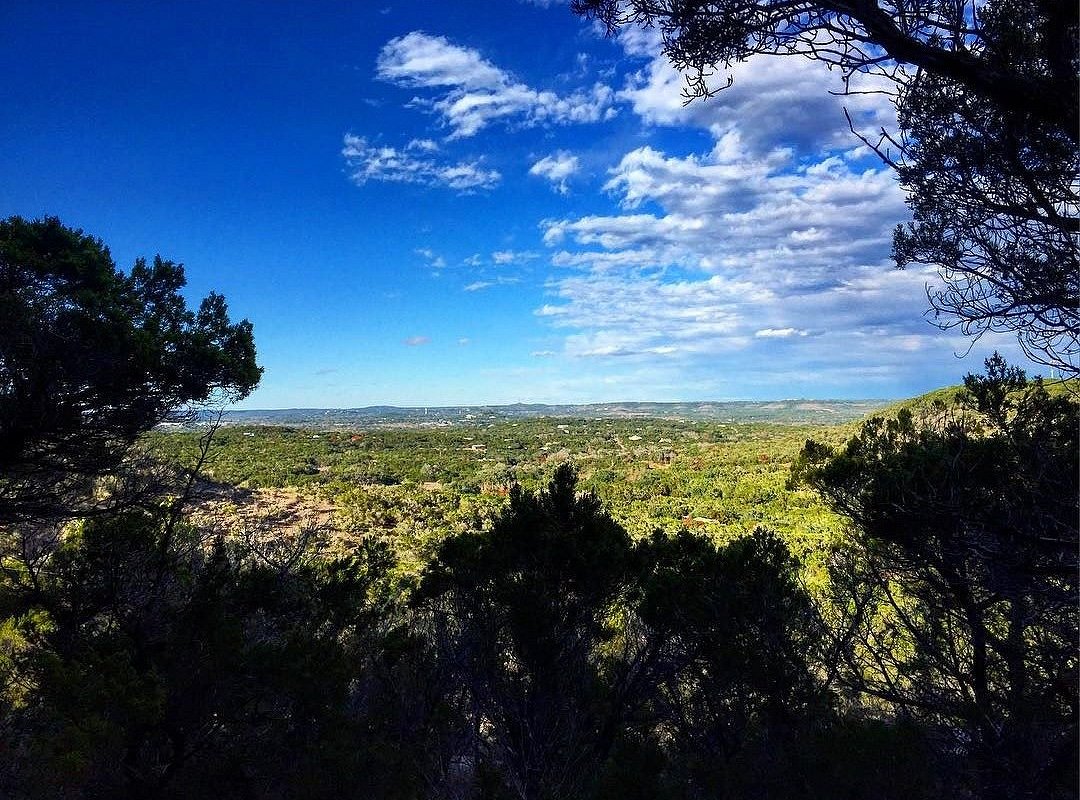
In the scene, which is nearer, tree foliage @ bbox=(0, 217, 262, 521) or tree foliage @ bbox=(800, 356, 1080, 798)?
tree foliage @ bbox=(800, 356, 1080, 798)

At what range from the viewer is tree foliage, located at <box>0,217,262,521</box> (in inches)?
227

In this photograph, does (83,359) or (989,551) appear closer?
(989,551)

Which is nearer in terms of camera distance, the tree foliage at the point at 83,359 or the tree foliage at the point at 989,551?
the tree foliage at the point at 989,551

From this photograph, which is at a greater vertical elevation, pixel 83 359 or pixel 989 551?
pixel 83 359

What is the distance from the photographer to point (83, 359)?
19.0 ft

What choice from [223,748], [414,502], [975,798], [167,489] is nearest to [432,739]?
[223,748]

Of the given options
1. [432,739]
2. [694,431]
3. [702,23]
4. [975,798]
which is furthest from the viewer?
[694,431]

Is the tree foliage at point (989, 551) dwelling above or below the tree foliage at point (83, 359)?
below

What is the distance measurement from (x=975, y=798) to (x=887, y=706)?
600 cm

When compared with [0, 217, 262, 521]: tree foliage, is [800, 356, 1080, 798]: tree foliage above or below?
below

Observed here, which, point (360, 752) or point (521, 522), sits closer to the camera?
point (360, 752)

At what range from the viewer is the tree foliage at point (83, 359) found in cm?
578

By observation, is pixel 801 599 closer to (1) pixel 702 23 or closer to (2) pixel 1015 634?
(2) pixel 1015 634

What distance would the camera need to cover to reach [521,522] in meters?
7.59
